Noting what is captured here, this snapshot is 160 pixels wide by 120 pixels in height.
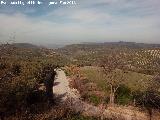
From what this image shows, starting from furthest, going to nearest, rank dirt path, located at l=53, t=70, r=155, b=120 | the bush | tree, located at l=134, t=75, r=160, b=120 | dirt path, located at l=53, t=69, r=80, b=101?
1. dirt path, located at l=53, t=69, r=80, b=101
2. the bush
3. dirt path, located at l=53, t=70, r=155, b=120
4. tree, located at l=134, t=75, r=160, b=120

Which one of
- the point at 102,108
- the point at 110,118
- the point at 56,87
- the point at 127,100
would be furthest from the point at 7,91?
the point at 56,87

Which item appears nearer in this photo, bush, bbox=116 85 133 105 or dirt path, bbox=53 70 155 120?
dirt path, bbox=53 70 155 120

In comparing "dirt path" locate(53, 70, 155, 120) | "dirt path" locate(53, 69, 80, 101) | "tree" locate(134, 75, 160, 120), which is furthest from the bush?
"dirt path" locate(53, 69, 80, 101)

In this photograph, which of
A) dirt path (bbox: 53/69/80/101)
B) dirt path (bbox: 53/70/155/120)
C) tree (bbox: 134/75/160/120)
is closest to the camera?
tree (bbox: 134/75/160/120)

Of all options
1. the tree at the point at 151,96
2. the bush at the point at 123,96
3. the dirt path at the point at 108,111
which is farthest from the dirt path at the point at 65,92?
the tree at the point at 151,96

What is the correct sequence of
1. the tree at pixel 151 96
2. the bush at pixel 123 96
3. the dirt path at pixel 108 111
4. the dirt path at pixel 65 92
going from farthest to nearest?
the dirt path at pixel 65 92 < the bush at pixel 123 96 < the dirt path at pixel 108 111 < the tree at pixel 151 96

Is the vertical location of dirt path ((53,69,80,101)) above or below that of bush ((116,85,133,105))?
above

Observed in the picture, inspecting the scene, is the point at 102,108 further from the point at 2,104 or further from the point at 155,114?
the point at 2,104

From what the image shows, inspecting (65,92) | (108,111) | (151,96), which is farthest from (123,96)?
(108,111)

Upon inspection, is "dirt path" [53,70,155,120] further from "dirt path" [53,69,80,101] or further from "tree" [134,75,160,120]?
"tree" [134,75,160,120]

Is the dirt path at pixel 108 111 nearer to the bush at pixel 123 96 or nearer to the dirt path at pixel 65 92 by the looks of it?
the dirt path at pixel 65 92

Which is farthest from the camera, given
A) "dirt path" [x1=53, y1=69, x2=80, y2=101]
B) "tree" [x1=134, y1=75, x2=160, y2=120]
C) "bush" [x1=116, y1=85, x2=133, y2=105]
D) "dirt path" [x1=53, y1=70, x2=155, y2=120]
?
"dirt path" [x1=53, y1=69, x2=80, y2=101]
